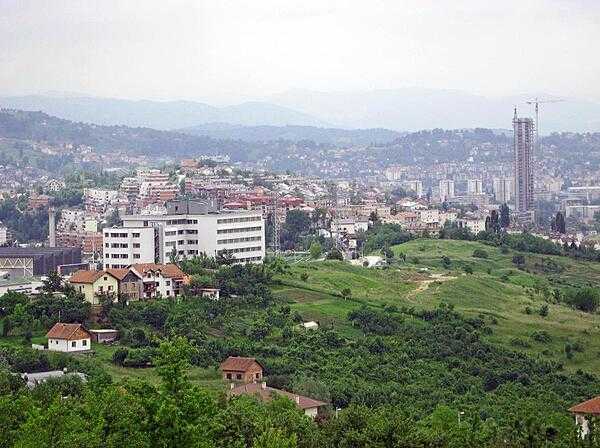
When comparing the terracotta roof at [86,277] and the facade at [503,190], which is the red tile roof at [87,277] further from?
the facade at [503,190]

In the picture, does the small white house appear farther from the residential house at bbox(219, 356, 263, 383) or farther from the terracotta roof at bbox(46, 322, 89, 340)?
the residential house at bbox(219, 356, 263, 383)

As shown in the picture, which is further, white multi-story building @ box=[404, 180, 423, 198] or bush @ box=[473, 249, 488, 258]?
white multi-story building @ box=[404, 180, 423, 198]

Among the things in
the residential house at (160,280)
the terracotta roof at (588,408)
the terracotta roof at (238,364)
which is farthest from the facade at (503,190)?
the terracotta roof at (588,408)

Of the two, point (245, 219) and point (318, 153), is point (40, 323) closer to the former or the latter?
point (245, 219)

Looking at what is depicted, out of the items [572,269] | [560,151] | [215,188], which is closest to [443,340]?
[572,269]

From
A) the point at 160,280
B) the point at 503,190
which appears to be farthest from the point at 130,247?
the point at 503,190

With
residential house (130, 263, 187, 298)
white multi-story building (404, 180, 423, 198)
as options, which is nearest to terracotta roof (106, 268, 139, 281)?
residential house (130, 263, 187, 298)

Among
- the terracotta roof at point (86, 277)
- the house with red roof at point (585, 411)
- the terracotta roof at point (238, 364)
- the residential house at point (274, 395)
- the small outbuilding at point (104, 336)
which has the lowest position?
the house with red roof at point (585, 411)
